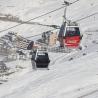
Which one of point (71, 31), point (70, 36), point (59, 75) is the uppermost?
point (71, 31)

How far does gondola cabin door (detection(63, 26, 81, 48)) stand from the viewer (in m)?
34.3

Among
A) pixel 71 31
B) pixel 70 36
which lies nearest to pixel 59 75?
pixel 70 36

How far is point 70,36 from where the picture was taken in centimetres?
3425

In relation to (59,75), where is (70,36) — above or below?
above

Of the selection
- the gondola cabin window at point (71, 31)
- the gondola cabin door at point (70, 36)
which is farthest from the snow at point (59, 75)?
the gondola cabin window at point (71, 31)

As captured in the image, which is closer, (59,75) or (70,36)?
(70,36)

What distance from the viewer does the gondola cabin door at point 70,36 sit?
34344 millimetres

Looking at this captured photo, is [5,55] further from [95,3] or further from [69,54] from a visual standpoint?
[95,3]

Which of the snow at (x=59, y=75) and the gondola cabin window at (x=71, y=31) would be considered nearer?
the snow at (x=59, y=75)

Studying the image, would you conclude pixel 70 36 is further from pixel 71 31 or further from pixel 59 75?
pixel 59 75

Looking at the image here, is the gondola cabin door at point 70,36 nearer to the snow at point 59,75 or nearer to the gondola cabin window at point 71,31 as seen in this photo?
the gondola cabin window at point 71,31

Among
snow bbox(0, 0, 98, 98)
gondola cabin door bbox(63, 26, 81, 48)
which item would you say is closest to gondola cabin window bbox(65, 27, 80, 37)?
gondola cabin door bbox(63, 26, 81, 48)

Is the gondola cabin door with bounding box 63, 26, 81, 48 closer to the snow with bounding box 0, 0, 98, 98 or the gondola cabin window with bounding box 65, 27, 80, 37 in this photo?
the gondola cabin window with bounding box 65, 27, 80, 37

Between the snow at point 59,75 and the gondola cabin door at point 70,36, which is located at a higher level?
the gondola cabin door at point 70,36
